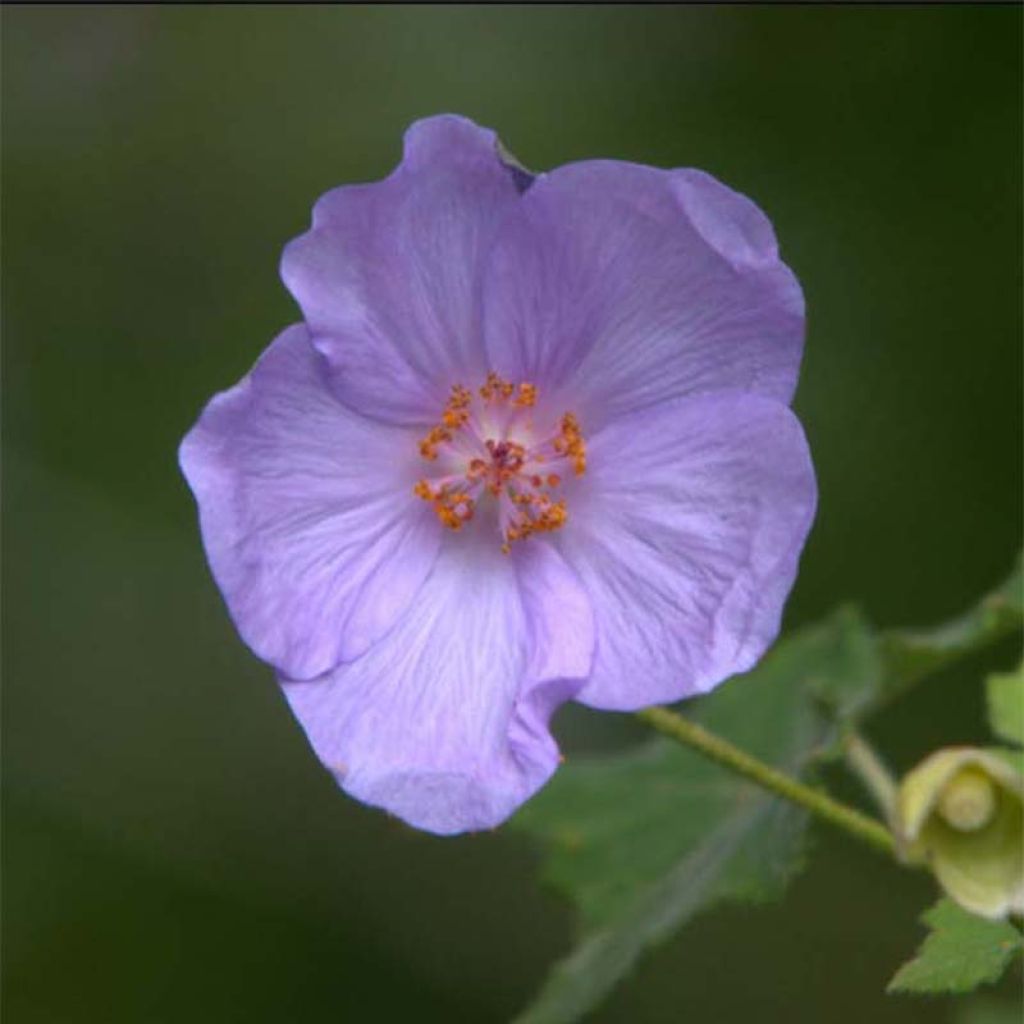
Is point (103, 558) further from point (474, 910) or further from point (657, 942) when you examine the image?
point (657, 942)

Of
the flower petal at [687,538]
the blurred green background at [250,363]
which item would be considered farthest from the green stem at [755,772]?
the blurred green background at [250,363]

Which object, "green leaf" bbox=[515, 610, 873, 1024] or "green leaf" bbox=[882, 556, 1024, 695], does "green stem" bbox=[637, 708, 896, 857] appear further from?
"green leaf" bbox=[882, 556, 1024, 695]

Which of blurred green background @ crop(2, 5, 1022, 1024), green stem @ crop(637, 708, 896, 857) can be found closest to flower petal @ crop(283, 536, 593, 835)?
green stem @ crop(637, 708, 896, 857)

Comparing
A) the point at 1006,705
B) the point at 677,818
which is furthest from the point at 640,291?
the point at 677,818

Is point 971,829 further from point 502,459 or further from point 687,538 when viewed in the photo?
point 502,459

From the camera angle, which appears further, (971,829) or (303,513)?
(303,513)

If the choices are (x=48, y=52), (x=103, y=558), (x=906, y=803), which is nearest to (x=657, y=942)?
(x=906, y=803)
